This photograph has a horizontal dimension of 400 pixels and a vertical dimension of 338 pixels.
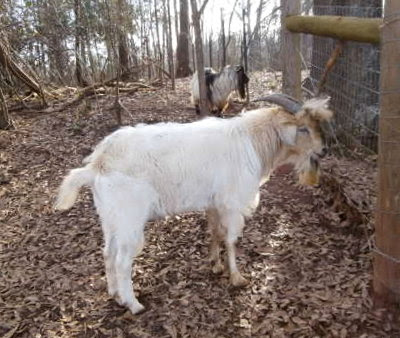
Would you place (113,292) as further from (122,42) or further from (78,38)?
(78,38)

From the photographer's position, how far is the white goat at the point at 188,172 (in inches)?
130

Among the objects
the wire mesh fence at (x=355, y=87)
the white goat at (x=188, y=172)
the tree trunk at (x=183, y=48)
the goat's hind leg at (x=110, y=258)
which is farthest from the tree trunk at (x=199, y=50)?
the tree trunk at (x=183, y=48)

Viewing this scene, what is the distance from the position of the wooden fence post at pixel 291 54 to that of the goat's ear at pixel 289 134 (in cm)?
151

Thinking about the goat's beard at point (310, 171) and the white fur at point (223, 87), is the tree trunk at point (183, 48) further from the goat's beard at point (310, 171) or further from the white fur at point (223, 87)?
the goat's beard at point (310, 171)

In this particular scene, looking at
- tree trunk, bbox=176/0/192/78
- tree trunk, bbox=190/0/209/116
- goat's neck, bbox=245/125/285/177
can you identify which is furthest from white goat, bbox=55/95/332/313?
tree trunk, bbox=176/0/192/78

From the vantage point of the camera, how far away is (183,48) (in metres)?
16.2

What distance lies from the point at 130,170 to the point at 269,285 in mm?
1458

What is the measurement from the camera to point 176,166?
135 inches

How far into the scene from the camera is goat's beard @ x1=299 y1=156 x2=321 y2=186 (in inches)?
150

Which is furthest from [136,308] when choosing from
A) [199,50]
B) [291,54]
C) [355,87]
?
[199,50]

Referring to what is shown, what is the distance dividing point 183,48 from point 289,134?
13.3 metres

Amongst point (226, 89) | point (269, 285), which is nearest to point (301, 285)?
point (269, 285)

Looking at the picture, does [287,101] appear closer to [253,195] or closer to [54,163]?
[253,195]

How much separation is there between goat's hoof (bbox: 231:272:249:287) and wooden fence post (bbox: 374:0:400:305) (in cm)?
108
